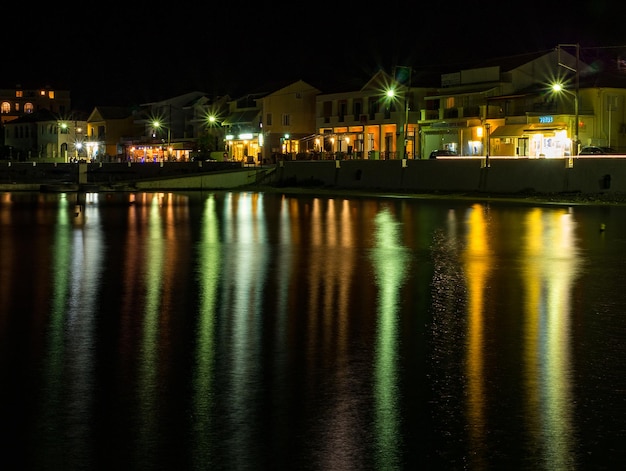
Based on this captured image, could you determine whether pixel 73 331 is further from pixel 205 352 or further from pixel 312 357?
pixel 312 357

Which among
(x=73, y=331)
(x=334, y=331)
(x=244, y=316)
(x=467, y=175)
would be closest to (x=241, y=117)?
(x=467, y=175)

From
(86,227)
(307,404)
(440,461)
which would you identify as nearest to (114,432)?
(307,404)

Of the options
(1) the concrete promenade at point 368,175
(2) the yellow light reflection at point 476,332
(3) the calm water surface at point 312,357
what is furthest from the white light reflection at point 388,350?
(1) the concrete promenade at point 368,175

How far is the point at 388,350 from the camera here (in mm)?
12820

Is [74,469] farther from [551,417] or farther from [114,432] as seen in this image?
[551,417]

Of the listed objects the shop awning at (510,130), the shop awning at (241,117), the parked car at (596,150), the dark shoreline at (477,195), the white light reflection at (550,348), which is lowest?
the white light reflection at (550,348)

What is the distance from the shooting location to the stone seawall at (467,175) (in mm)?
51969

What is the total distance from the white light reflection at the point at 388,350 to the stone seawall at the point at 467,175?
27.0 meters

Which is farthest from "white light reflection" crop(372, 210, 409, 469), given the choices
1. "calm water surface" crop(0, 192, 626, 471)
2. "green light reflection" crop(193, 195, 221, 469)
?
"green light reflection" crop(193, 195, 221, 469)

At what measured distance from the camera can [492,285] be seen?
19.6 meters

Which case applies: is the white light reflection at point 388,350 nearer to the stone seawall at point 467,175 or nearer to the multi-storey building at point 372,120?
the stone seawall at point 467,175

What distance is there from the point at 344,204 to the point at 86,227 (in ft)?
66.7

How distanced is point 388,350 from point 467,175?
47831 mm

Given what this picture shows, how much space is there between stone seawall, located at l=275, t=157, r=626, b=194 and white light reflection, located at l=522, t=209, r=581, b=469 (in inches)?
978
